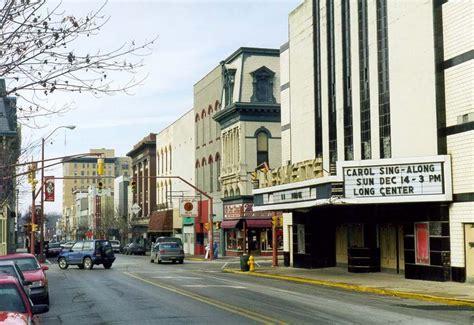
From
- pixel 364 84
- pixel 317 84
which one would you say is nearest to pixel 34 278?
pixel 364 84

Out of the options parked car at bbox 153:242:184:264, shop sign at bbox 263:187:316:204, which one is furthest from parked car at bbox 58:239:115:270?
shop sign at bbox 263:187:316:204

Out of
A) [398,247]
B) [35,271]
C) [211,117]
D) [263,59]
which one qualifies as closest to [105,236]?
[211,117]

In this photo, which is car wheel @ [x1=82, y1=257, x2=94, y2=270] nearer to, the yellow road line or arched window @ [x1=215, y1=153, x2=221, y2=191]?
the yellow road line

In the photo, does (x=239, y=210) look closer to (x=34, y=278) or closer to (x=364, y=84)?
(x=364, y=84)

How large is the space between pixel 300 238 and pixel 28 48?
29.3 m

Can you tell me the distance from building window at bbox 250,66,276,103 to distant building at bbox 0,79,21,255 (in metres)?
19.7

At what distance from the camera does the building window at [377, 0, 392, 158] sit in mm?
30266

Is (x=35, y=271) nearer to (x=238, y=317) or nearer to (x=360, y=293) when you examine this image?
(x=238, y=317)

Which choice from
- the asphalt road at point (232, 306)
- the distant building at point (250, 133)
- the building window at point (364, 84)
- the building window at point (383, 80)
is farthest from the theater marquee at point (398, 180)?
the distant building at point (250, 133)

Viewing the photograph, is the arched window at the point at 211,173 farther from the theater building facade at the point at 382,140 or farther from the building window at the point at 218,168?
the theater building facade at the point at 382,140

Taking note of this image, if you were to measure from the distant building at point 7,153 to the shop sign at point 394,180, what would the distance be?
13112 millimetres

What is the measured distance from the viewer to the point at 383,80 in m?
30.6

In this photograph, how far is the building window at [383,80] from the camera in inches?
1192

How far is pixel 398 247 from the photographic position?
1272 inches
